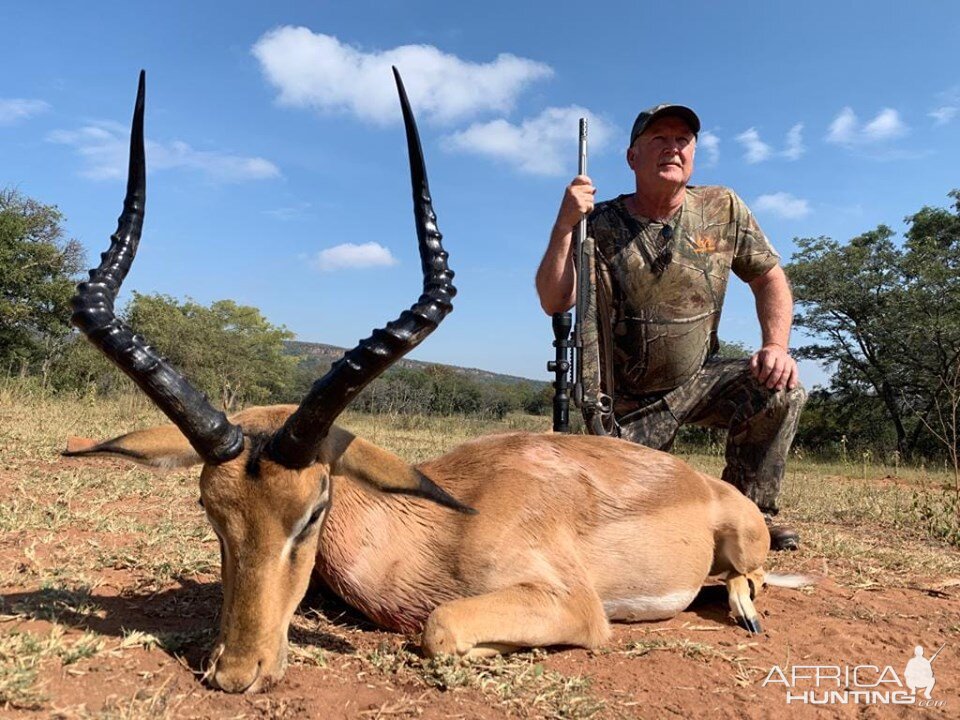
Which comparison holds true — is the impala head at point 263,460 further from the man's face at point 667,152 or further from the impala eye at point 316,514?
the man's face at point 667,152

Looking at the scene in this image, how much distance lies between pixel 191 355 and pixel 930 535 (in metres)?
28.3

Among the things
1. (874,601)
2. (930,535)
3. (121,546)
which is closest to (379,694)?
(121,546)

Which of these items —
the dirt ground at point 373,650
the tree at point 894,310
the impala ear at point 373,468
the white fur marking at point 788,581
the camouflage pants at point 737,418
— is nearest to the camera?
the dirt ground at point 373,650

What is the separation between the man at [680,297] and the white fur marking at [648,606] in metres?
2.25

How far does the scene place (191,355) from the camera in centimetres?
3008

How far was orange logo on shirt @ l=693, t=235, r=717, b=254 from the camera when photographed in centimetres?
667

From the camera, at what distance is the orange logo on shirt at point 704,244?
263 inches

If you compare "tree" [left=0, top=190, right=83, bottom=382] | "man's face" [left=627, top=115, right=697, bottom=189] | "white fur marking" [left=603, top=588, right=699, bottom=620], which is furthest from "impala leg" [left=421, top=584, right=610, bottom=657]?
"tree" [left=0, top=190, right=83, bottom=382]

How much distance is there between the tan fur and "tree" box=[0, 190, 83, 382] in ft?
77.2

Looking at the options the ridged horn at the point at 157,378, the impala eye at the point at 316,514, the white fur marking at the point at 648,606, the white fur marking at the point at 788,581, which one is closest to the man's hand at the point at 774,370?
the white fur marking at the point at 788,581

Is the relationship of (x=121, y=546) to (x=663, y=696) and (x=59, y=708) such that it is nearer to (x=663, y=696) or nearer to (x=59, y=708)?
(x=59, y=708)

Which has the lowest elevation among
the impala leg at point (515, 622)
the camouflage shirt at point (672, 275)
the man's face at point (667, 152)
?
the impala leg at point (515, 622)

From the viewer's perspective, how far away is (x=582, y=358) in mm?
6516

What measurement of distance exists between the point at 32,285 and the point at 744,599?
26.3m
